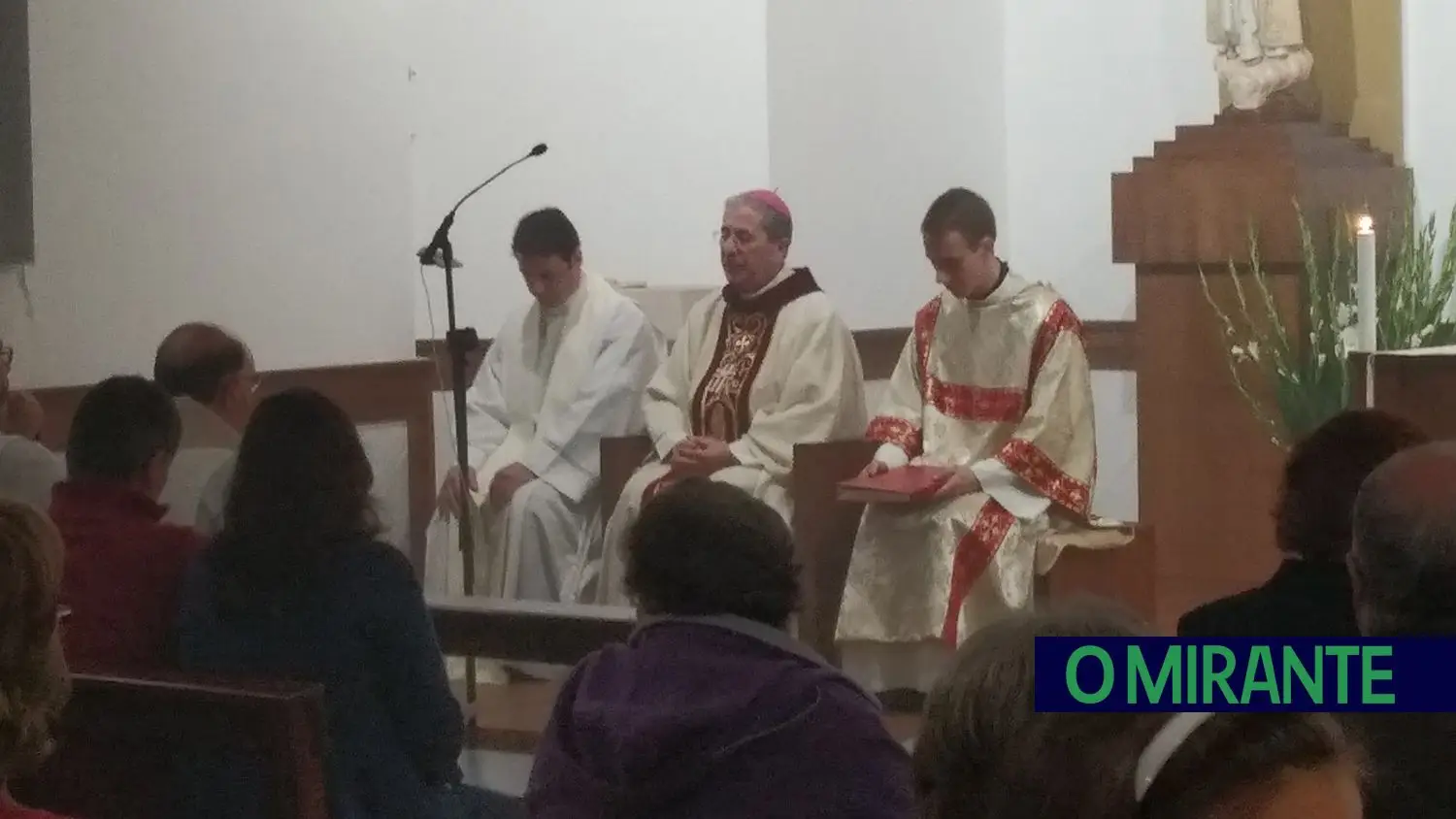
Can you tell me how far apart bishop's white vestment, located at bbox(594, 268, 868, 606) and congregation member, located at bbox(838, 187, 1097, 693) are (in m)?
0.19

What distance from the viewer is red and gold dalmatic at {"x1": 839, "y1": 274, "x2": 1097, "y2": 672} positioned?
16.9 ft

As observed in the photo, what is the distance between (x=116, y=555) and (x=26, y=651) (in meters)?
1.12

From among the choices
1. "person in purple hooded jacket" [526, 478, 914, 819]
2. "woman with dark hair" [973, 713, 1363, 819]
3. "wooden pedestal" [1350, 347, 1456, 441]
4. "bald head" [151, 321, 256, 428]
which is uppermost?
"bald head" [151, 321, 256, 428]

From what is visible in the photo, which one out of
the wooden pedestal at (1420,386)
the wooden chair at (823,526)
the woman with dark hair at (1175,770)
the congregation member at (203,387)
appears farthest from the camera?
the wooden chair at (823,526)

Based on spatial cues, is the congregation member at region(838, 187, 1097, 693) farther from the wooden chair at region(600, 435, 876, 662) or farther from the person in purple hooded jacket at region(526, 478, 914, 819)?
the person in purple hooded jacket at region(526, 478, 914, 819)

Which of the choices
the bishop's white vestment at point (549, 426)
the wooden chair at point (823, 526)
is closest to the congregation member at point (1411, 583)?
the wooden chair at point (823, 526)

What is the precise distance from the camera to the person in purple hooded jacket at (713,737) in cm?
220

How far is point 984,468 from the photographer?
5.20m

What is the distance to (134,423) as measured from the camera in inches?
132

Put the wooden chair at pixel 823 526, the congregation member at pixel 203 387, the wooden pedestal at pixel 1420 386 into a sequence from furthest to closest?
the wooden chair at pixel 823 526, the congregation member at pixel 203 387, the wooden pedestal at pixel 1420 386

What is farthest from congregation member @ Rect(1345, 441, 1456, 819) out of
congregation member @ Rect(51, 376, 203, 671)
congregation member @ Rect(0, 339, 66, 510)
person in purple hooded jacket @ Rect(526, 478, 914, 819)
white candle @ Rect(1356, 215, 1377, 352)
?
congregation member @ Rect(0, 339, 66, 510)

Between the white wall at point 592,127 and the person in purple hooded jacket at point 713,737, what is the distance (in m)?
4.88

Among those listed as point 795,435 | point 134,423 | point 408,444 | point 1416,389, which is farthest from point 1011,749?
point 408,444

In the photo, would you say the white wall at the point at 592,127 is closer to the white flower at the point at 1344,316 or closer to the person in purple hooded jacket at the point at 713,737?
the white flower at the point at 1344,316
